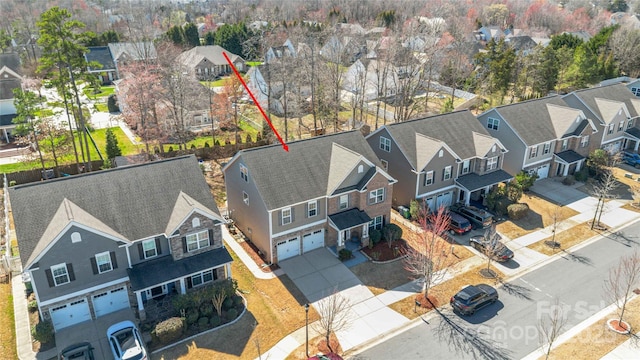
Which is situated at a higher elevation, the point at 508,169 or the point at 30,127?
the point at 30,127

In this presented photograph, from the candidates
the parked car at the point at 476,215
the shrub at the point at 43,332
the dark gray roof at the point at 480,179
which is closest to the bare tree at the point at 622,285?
the parked car at the point at 476,215

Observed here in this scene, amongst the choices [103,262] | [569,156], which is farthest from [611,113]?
[103,262]

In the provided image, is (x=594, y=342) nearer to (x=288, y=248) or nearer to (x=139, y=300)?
(x=288, y=248)

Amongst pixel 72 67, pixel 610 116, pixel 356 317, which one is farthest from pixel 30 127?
pixel 610 116

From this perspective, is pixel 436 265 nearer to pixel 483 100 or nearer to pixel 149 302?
pixel 149 302

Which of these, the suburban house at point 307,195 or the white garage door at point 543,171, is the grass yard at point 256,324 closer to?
the suburban house at point 307,195
